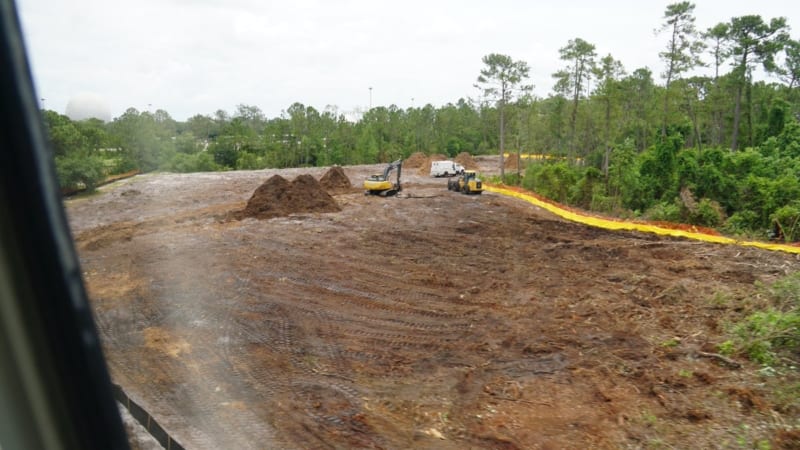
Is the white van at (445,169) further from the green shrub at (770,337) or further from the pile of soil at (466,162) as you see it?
the green shrub at (770,337)

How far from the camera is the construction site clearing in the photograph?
527 centimetres

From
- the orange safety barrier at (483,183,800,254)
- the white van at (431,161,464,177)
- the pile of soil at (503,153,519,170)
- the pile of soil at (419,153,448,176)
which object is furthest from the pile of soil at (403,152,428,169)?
the orange safety barrier at (483,183,800,254)

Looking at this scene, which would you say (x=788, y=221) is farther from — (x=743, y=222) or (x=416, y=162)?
(x=416, y=162)

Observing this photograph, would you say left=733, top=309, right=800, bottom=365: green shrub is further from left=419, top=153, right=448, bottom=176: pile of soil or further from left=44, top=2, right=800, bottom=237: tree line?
left=419, top=153, right=448, bottom=176: pile of soil

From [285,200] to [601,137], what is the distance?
956 inches

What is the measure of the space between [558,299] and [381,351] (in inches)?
152

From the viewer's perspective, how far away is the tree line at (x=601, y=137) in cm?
1648

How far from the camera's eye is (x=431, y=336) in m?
7.75

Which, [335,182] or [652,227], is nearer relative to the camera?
[652,227]

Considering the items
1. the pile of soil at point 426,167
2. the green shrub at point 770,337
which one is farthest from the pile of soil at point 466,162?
the green shrub at point 770,337

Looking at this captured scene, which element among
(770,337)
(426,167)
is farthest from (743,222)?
(426,167)

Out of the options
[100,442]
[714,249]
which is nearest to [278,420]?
[100,442]

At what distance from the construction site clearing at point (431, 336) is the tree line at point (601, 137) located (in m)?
2.54

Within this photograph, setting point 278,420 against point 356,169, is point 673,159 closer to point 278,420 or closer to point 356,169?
point 278,420
